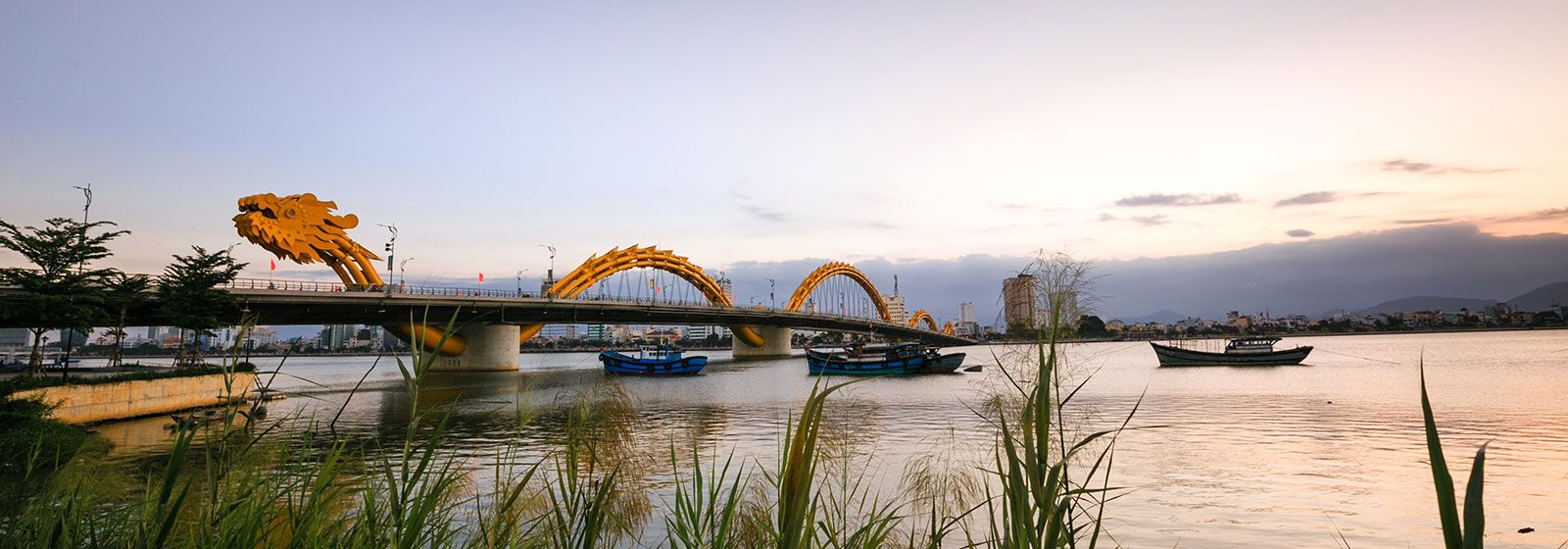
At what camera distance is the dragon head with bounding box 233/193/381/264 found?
165 feet

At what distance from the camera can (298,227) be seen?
53500 millimetres

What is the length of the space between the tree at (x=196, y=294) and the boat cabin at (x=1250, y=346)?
68110mm

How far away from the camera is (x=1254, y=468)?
51.1 feet

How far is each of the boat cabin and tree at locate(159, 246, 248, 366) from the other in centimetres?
6811

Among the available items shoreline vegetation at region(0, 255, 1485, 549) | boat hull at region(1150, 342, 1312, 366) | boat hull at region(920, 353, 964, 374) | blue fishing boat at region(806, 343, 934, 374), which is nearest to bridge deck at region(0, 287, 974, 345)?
shoreline vegetation at region(0, 255, 1485, 549)

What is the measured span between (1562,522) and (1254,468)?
4843mm

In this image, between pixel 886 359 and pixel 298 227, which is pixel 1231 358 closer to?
pixel 886 359

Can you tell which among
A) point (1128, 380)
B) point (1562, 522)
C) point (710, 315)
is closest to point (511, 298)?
point (710, 315)

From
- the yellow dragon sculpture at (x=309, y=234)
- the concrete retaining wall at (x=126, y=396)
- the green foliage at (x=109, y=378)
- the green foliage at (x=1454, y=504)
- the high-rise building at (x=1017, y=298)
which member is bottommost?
the concrete retaining wall at (x=126, y=396)

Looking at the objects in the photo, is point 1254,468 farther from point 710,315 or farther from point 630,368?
point 710,315

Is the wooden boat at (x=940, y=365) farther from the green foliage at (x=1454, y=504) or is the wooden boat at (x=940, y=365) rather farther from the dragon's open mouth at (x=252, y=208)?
the green foliage at (x=1454, y=504)

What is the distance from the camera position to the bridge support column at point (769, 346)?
364 feet

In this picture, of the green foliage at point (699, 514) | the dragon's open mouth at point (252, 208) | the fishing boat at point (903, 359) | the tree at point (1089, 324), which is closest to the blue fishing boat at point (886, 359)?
the fishing boat at point (903, 359)

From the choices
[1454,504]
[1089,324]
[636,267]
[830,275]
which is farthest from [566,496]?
[830,275]
